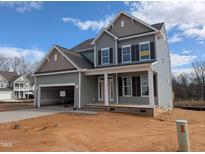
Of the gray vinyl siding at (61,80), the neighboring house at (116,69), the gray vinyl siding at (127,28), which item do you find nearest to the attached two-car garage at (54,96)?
the neighboring house at (116,69)

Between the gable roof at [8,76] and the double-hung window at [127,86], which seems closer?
the double-hung window at [127,86]

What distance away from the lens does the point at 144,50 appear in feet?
56.0

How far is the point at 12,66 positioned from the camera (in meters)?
70.0

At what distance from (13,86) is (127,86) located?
42.1 metres

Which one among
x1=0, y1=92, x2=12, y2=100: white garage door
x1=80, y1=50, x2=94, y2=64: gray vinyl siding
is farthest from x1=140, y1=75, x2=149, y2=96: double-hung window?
x1=0, y1=92, x2=12, y2=100: white garage door

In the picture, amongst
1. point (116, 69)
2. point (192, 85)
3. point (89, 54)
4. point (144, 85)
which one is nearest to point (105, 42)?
point (89, 54)

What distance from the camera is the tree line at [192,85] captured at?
44250 mm

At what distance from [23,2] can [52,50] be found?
962cm

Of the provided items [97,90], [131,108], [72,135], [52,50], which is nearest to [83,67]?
[97,90]

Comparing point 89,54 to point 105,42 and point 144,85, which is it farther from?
point 144,85

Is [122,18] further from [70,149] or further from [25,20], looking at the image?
[70,149]

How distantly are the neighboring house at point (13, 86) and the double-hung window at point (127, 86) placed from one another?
39997 mm

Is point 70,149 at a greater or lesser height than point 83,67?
lesser

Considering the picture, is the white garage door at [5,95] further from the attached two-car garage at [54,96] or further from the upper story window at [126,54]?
the upper story window at [126,54]
